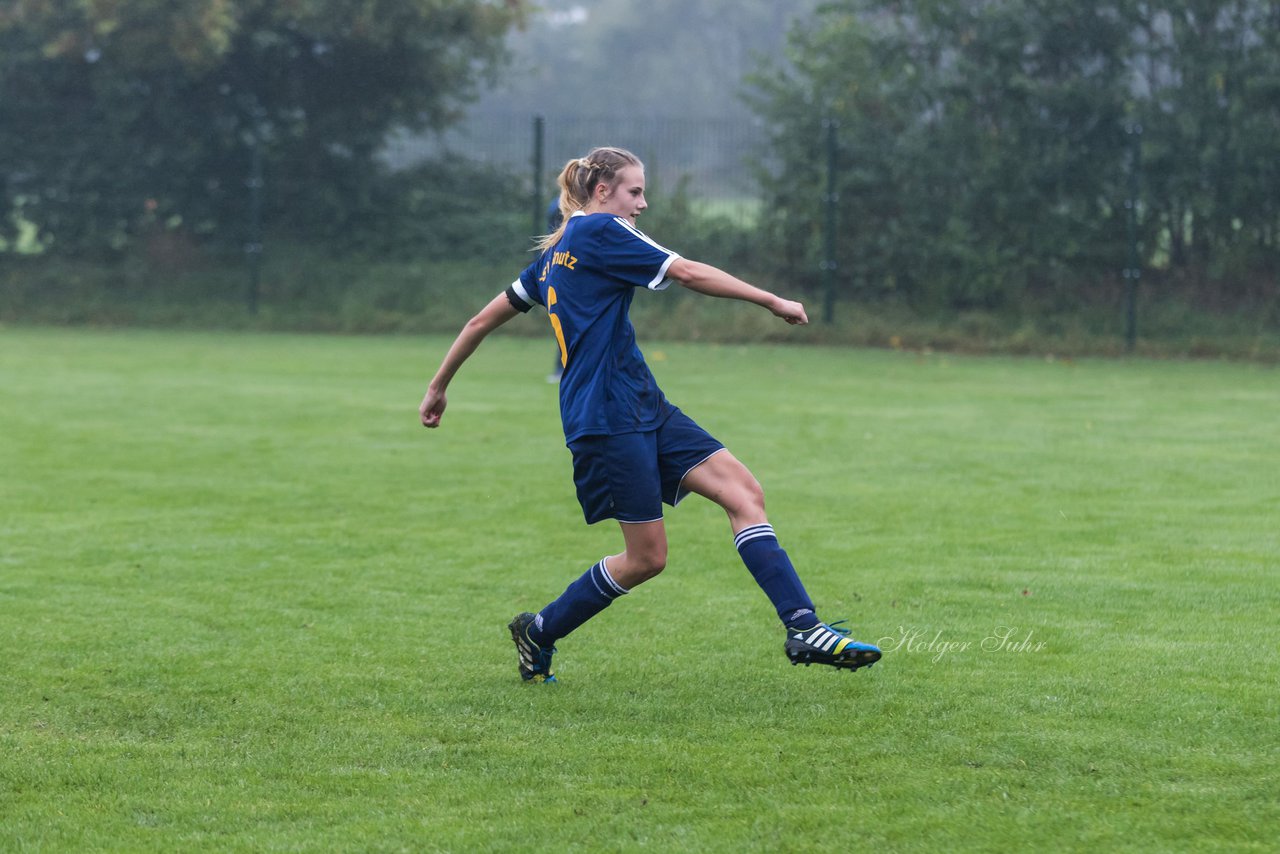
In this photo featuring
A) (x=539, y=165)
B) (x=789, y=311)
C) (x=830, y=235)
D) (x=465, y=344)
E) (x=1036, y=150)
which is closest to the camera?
(x=789, y=311)

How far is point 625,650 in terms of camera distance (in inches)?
222

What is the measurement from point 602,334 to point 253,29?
791 inches

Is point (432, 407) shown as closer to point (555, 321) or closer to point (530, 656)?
point (555, 321)

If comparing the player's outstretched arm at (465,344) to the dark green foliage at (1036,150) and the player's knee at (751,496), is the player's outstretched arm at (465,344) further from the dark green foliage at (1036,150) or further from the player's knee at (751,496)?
the dark green foliage at (1036,150)

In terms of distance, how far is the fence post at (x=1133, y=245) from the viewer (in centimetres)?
1935

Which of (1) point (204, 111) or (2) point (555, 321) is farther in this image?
(1) point (204, 111)

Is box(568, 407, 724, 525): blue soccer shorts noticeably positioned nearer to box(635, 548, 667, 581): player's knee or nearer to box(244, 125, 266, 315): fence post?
box(635, 548, 667, 581): player's knee

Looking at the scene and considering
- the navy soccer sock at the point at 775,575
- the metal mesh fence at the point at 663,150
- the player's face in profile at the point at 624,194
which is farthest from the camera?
the metal mesh fence at the point at 663,150

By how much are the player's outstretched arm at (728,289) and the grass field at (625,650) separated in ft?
3.92

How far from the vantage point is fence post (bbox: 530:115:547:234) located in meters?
21.0

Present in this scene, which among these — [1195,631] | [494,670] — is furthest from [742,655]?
[1195,631]

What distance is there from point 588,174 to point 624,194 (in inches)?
5.3

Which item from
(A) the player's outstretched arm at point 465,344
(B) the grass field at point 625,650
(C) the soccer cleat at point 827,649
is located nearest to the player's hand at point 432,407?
(A) the player's outstretched arm at point 465,344

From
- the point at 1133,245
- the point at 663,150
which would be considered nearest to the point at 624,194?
the point at 1133,245
